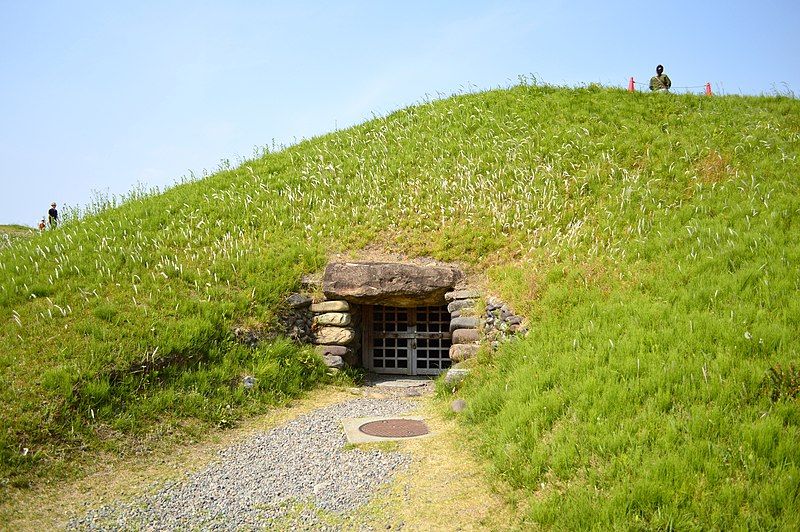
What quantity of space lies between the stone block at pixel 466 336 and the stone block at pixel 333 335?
2.35 metres

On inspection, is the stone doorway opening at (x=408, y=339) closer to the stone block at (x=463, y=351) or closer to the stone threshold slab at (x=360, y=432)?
the stone block at (x=463, y=351)

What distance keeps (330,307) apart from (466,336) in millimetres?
3087

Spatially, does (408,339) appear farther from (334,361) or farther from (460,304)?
(334,361)

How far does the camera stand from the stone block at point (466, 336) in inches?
420

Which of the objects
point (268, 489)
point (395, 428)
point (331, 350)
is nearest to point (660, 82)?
point (331, 350)

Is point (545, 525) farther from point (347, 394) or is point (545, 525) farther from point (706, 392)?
point (347, 394)

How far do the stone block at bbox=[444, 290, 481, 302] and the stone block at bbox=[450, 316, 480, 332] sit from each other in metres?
0.51

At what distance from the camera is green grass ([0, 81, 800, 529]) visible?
5.58 m

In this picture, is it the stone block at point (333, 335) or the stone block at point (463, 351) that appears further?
the stone block at point (333, 335)

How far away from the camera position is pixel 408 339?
1281 cm

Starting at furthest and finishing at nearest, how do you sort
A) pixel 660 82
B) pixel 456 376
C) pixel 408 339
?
pixel 660 82 < pixel 408 339 < pixel 456 376

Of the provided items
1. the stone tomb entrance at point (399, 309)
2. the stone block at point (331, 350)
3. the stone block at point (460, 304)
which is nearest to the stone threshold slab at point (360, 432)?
the stone block at point (331, 350)

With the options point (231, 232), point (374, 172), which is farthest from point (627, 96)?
point (231, 232)

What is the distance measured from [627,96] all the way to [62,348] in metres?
19.3
